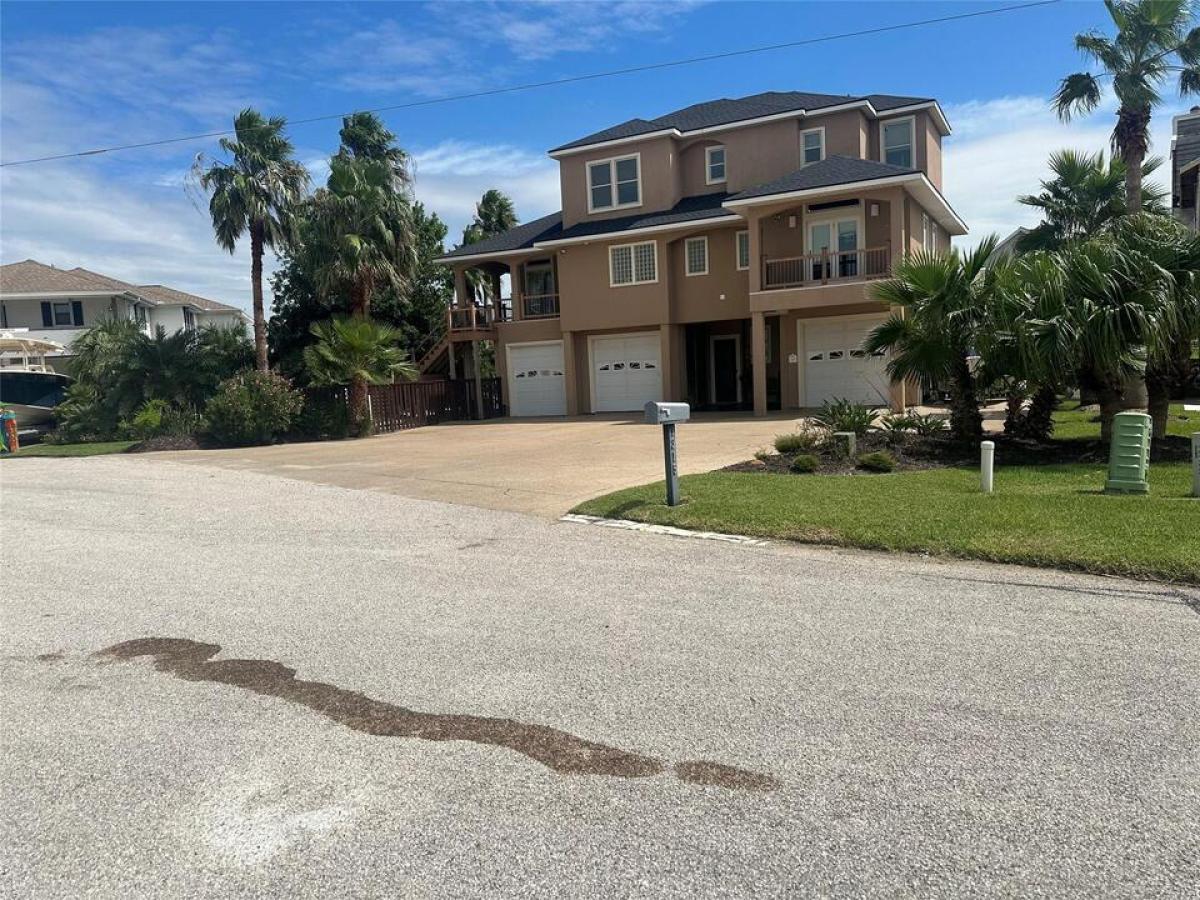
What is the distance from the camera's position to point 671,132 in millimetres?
26672

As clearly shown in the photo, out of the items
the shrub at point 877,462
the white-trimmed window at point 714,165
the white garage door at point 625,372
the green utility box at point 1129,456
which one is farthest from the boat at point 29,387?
the green utility box at point 1129,456

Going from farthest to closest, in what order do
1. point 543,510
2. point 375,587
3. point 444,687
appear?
point 543,510
point 375,587
point 444,687

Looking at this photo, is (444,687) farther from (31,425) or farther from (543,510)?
(31,425)

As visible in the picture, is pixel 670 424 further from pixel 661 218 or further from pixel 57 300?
pixel 57 300

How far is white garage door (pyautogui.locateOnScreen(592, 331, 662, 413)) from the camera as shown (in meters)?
27.7

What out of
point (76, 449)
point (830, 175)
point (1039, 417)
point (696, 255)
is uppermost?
point (830, 175)

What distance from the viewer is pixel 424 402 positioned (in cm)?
2775

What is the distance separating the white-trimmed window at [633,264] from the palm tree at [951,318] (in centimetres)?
1320

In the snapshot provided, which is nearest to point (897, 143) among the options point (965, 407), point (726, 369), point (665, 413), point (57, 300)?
point (726, 369)

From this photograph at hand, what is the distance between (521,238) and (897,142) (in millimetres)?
12475

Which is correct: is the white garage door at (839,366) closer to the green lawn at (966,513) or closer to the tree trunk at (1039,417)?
the tree trunk at (1039,417)

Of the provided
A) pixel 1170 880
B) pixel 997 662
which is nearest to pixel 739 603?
pixel 997 662

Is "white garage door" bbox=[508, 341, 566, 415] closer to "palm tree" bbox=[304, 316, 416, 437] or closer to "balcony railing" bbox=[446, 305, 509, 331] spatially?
"balcony railing" bbox=[446, 305, 509, 331]

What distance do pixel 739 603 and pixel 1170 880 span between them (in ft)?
11.9
